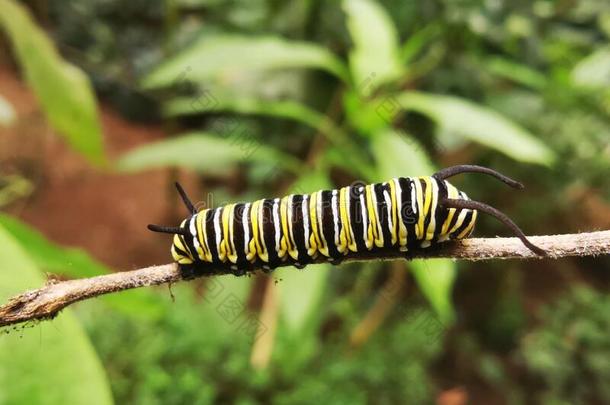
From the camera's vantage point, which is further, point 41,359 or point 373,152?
point 373,152

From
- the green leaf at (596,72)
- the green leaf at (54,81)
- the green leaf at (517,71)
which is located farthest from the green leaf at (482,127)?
the green leaf at (596,72)

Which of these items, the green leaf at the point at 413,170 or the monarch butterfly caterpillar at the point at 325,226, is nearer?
the monarch butterfly caterpillar at the point at 325,226

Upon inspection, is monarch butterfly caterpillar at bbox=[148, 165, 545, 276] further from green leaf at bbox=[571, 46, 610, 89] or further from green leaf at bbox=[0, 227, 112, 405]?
green leaf at bbox=[571, 46, 610, 89]

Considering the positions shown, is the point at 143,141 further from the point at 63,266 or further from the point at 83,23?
the point at 63,266

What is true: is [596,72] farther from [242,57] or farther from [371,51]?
[242,57]

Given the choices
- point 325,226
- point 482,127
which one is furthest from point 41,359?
point 482,127

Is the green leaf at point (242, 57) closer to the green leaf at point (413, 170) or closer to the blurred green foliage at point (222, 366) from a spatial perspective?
the green leaf at point (413, 170)
